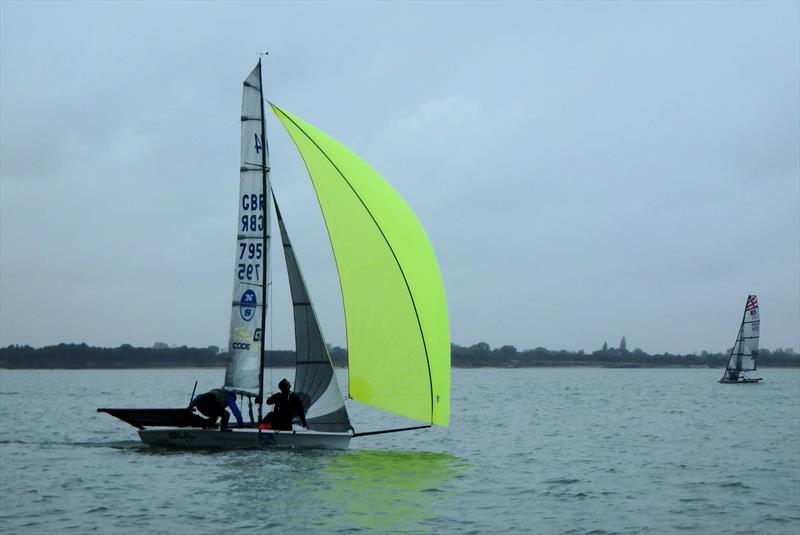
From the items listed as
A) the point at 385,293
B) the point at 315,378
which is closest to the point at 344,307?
the point at 385,293

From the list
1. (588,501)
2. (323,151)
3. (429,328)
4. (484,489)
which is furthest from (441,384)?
(323,151)

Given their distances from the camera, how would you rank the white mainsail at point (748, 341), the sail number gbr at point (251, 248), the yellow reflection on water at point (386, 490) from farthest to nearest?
the white mainsail at point (748, 341), the sail number gbr at point (251, 248), the yellow reflection on water at point (386, 490)

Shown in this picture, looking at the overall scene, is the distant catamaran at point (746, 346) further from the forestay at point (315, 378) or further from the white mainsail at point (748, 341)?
the forestay at point (315, 378)

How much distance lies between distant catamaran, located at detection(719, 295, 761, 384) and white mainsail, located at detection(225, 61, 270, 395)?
54264mm

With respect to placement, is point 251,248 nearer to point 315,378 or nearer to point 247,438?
point 315,378

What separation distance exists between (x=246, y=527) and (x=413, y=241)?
317 inches

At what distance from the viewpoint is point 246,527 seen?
558 inches

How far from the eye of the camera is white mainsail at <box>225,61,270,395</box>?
21.5 meters

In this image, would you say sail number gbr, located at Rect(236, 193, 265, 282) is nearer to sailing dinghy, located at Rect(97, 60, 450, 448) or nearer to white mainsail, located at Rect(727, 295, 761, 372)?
sailing dinghy, located at Rect(97, 60, 450, 448)

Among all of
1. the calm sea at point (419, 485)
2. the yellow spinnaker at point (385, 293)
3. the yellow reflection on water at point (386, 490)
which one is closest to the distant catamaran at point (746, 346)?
the calm sea at point (419, 485)

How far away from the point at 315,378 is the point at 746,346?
57.5 metres

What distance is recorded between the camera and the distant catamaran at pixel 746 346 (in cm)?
6894

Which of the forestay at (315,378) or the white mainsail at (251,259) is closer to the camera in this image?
the forestay at (315,378)

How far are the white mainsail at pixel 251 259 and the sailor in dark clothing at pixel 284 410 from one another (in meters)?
1.09
